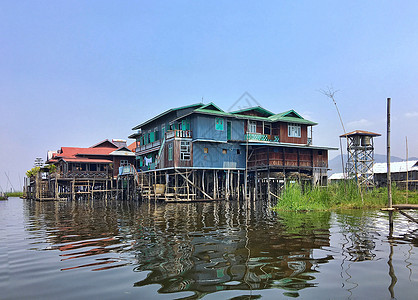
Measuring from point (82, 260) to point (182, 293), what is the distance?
380cm

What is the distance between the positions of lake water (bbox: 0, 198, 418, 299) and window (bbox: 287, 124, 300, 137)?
78.6 ft

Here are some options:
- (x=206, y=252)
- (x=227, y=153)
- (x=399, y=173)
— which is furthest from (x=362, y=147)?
(x=206, y=252)

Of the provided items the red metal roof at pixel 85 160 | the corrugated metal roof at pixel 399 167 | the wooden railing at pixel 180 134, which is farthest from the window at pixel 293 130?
the red metal roof at pixel 85 160

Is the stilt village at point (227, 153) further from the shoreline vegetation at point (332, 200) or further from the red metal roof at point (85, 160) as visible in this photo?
the shoreline vegetation at point (332, 200)

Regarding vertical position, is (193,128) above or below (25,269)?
above

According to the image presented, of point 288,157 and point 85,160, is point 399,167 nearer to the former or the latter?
point 288,157

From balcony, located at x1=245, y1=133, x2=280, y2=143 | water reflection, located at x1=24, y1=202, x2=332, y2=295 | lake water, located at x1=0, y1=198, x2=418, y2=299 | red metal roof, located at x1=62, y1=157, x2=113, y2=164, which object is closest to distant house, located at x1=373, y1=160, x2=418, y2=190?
balcony, located at x1=245, y1=133, x2=280, y2=143

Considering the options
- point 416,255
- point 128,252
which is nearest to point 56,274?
point 128,252

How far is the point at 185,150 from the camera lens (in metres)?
33.4

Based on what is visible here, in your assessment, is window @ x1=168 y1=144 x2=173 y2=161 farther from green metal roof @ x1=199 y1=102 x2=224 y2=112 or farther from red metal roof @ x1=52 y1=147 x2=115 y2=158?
red metal roof @ x1=52 y1=147 x2=115 y2=158

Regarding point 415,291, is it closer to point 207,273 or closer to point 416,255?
point 416,255

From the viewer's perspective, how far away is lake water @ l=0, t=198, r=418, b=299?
229 inches

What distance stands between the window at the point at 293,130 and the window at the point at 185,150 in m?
11.3

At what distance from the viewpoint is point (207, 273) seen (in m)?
6.85
